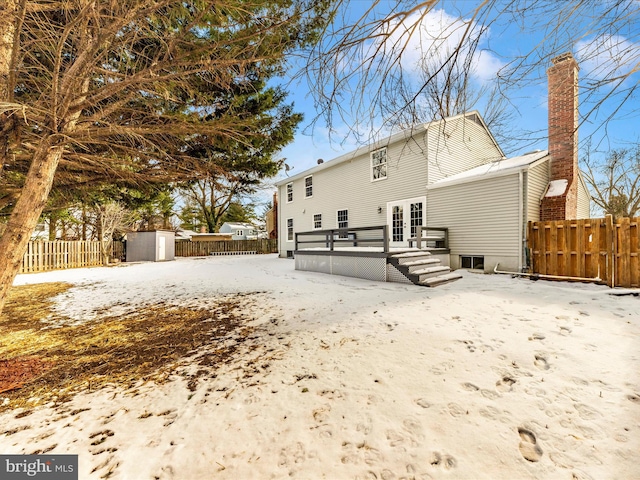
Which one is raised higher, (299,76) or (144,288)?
(299,76)

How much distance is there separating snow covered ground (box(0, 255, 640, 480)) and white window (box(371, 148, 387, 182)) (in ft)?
29.8

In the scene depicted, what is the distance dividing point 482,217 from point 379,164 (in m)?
4.90

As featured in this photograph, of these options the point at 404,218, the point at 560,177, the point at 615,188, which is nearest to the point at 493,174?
the point at 560,177

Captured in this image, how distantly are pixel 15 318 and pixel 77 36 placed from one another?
4809 mm

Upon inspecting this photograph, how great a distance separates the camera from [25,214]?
9.49 ft

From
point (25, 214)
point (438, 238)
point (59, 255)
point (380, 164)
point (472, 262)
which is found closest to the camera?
point (25, 214)

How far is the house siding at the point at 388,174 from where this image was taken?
1039cm

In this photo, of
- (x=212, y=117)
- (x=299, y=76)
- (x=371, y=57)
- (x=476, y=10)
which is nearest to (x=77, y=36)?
(x=212, y=117)

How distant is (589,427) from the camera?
1.81m

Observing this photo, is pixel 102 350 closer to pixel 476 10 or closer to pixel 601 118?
pixel 476 10

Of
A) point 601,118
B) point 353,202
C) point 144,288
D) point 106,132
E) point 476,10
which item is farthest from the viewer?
point 353,202

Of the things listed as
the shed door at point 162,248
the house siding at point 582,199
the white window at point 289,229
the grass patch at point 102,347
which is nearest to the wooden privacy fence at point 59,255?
the shed door at point 162,248

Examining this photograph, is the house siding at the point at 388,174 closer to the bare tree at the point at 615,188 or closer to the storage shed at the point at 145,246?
the storage shed at the point at 145,246

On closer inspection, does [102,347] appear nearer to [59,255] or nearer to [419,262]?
[419,262]
